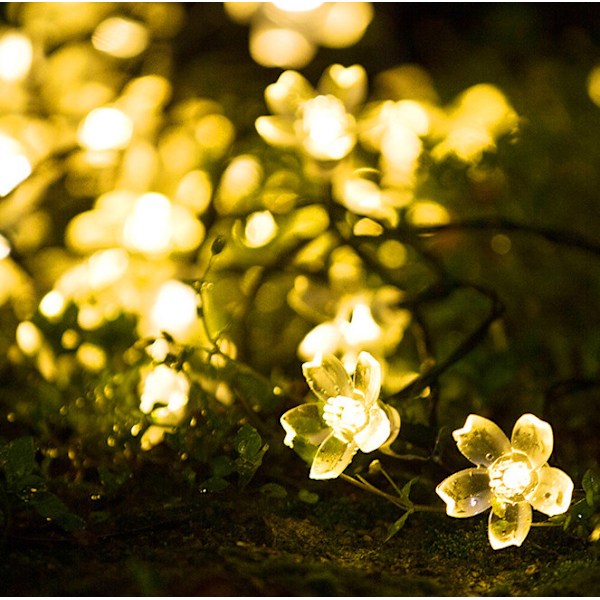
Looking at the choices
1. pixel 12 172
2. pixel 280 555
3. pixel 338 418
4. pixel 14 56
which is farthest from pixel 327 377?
pixel 14 56

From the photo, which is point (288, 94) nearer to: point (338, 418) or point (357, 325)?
point (357, 325)

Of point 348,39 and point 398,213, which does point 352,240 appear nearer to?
point 398,213

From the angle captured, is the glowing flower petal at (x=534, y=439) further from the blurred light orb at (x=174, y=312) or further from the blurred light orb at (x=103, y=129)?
the blurred light orb at (x=103, y=129)

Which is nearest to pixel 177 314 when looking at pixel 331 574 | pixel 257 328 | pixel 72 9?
pixel 257 328

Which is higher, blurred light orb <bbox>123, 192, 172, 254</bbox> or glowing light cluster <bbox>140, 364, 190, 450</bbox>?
glowing light cluster <bbox>140, 364, 190, 450</bbox>

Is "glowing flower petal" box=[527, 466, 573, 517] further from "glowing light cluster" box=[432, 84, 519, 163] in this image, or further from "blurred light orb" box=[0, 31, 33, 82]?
"blurred light orb" box=[0, 31, 33, 82]

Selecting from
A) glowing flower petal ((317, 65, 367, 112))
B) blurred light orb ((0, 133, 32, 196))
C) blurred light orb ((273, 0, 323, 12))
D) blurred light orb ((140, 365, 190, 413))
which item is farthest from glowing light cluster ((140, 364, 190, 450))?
blurred light orb ((273, 0, 323, 12))

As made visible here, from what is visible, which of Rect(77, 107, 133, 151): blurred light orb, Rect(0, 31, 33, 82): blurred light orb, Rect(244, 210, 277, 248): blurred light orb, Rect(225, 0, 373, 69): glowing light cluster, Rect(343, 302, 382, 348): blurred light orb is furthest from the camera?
Rect(225, 0, 373, 69): glowing light cluster
